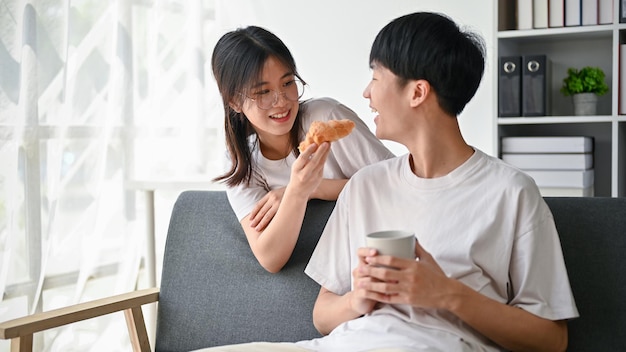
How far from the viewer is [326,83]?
4.07 metres

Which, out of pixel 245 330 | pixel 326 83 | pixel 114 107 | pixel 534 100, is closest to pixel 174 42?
pixel 114 107

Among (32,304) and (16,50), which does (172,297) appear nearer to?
(32,304)

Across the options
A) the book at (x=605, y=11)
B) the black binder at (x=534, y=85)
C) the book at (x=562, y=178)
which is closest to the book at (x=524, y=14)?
the black binder at (x=534, y=85)

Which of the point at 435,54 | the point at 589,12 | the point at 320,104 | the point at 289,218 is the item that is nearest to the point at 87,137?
the point at 320,104

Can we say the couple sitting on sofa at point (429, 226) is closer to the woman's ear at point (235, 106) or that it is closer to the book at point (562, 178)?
the woman's ear at point (235, 106)

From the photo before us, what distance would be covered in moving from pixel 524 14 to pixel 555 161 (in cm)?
64

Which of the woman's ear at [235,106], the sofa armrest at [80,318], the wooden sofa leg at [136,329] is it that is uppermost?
the woman's ear at [235,106]

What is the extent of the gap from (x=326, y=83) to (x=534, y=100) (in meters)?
1.29

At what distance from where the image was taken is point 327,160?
212cm

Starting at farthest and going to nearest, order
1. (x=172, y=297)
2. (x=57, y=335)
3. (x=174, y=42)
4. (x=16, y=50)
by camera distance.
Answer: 1. (x=174, y=42)
2. (x=57, y=335)
3. (x=16, y=50)
4. (x=172, y=297)

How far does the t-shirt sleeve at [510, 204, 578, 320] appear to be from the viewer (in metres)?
1.54

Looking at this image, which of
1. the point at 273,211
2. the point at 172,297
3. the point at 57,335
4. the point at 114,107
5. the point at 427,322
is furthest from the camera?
the point at 114,107

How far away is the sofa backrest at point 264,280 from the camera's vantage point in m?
1.75

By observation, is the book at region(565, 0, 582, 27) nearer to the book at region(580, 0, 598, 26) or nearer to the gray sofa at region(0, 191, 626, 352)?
the book at region(580, 0, 598, 26)
